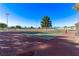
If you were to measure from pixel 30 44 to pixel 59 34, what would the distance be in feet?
1.38

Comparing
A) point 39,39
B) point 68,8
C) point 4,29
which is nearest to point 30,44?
point 39,39

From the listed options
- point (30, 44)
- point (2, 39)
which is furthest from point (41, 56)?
point (2, 39)

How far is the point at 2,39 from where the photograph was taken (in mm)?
4156

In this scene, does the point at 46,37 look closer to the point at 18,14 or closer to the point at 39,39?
the point at 39,39

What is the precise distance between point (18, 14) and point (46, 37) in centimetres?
48

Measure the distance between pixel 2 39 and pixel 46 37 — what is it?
1.93ft

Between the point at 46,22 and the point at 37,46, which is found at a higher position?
the point at 46,22

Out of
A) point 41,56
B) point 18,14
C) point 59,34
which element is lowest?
point 41,56

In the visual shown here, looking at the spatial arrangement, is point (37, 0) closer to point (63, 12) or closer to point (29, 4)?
point (29, 4)

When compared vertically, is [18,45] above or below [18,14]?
below

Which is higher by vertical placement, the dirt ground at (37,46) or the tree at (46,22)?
the tree at (46,22)

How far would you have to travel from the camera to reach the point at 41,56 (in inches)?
162

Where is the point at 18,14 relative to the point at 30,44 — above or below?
above

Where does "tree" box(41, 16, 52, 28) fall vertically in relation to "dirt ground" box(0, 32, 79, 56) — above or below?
above
